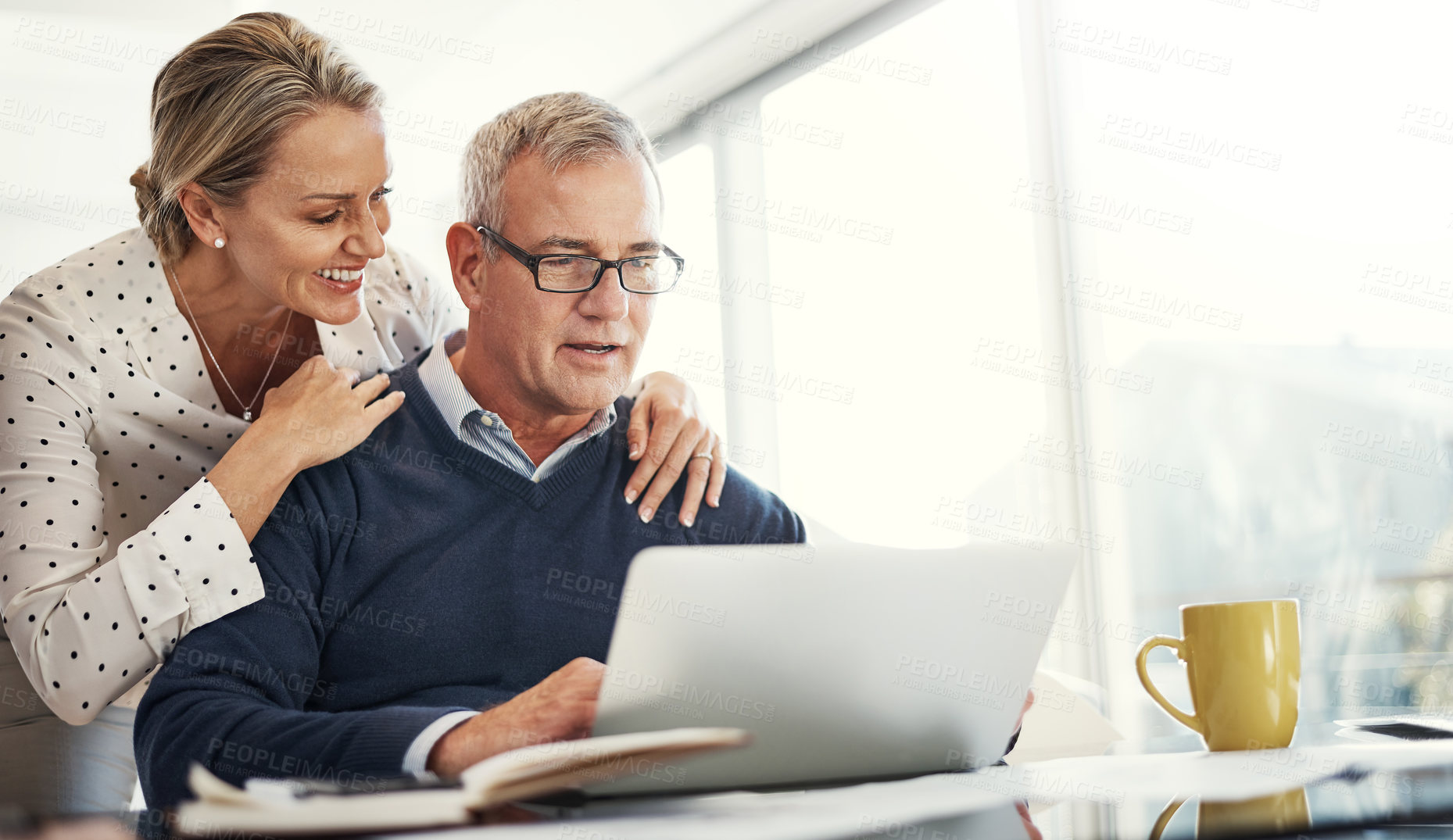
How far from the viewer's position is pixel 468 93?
4234 mm

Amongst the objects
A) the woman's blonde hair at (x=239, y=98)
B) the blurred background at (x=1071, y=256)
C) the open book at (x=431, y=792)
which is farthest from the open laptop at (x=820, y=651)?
the blurred background at (x=1071, y=256)

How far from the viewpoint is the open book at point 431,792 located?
1.74 feet

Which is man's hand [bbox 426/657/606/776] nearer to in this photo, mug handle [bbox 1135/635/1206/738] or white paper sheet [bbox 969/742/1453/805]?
white paper sheet [bbox 969/742/1453/805]

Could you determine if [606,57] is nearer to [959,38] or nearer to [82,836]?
[959,38]

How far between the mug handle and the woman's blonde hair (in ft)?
4.10

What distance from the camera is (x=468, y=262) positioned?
1.51 metres

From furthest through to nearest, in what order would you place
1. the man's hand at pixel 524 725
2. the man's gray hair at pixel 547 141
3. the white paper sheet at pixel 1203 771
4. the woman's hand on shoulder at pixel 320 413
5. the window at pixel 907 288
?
1. the window at pixel 907 288
2. the man's gray hair at pixel 547 141
3. the woman's hand on shoulder at pixel 320 413
4. the man's hand at pixel 524 725
5. the white paper sheet at pixel 1203 771

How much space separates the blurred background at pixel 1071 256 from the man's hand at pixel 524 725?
124 centimetres

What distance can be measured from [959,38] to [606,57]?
148cm

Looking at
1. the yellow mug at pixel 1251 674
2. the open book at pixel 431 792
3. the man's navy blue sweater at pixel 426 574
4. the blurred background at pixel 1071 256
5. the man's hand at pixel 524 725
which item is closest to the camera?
the open book at pixel 431 792

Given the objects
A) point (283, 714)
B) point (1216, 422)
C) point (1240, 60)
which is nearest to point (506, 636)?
point (283, 714)

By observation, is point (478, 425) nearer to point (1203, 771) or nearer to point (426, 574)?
point (426, 574)

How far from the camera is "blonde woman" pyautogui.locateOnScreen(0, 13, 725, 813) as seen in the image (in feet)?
4.15

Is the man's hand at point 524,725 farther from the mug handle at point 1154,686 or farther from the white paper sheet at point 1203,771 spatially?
the mug handle at point 1154,686
